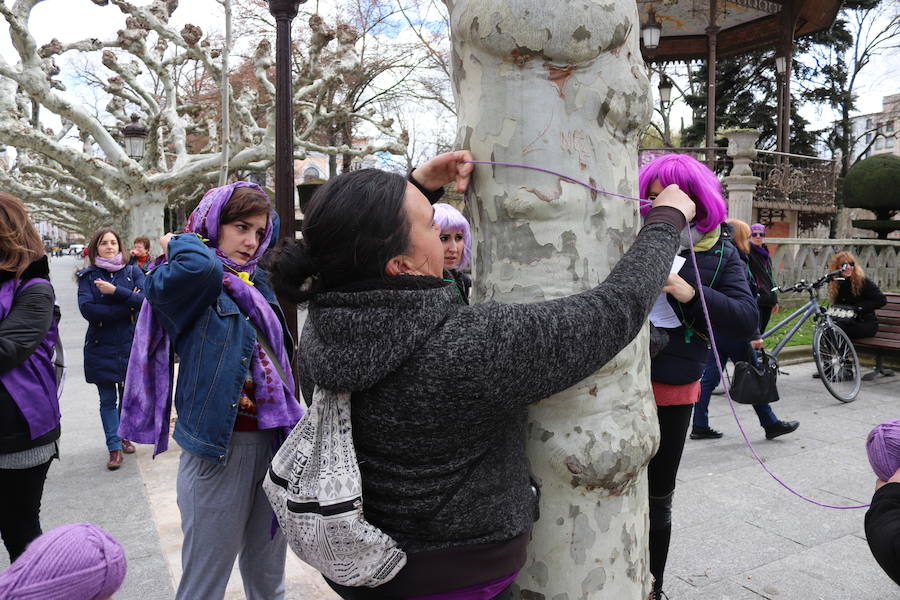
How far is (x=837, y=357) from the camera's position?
725 centimetres

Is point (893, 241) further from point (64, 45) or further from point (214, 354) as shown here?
point (64, 45)

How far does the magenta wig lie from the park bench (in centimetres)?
674

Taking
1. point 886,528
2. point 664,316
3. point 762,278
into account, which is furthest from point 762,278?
point 886,528

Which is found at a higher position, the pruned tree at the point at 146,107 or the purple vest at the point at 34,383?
the pruned tree at the point at 146,107

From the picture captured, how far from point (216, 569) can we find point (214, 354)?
72 centimetres

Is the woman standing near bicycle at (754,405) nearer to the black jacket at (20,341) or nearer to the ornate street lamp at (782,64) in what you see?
the black jacket at (20,341)

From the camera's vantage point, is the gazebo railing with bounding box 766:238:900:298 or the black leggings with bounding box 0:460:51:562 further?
the gazebo railing with bounding box 766:238:900:298

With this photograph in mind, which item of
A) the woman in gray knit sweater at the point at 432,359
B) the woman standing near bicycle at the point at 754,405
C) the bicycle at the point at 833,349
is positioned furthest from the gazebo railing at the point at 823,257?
the woman in gray knit sweater at the point at 432,359

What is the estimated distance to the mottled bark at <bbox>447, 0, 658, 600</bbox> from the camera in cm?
148

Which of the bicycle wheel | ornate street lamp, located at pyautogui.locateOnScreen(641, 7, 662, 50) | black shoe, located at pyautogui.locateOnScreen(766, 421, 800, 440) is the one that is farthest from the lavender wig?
ornate street lamp, located at pyautogui.locateOnScreen(641, 7, 662, 50)

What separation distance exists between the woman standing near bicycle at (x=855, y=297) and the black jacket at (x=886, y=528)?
6.81 metres

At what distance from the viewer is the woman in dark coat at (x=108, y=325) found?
519 cm

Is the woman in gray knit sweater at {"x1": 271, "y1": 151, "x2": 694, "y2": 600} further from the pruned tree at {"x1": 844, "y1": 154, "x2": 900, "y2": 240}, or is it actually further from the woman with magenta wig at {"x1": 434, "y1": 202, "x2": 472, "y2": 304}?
the pruned tree at {"x1": 844, "y1": 154, "x2": 900, "y2": 240}

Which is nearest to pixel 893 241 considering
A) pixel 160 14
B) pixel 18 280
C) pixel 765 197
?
pixel 765 197
